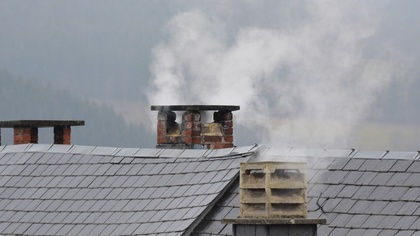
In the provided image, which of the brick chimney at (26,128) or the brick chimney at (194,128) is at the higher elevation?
the brick chimney at (26,128)

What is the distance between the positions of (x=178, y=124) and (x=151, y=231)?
6.17 metres

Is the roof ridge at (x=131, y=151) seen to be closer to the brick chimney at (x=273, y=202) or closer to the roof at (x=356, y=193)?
the roof at (x=356, y=193)

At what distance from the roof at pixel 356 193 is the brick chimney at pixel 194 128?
522cm

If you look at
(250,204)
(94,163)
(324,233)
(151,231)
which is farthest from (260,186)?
(94,163)

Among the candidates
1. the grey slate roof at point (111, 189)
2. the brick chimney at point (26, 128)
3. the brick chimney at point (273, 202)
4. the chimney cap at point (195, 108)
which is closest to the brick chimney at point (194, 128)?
the chimney cap at point (195, 108)

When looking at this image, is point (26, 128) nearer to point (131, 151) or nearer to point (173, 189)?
point (131, 151)

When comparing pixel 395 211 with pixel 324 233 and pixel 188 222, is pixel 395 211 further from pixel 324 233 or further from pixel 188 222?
pixel 188 222

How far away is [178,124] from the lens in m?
33.2

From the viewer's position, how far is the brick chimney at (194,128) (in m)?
32.9

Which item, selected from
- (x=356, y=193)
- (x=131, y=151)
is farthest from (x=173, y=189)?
(x=356, y=193)

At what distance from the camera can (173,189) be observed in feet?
92.8

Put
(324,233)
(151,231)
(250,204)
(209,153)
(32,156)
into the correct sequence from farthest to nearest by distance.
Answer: (32,156), (209,153), (151,231), (324,233), (250,204)

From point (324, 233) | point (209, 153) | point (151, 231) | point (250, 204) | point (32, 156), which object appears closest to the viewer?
point (250, 204)

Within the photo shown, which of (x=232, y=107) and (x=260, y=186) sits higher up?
→ (x=232, y=107)
